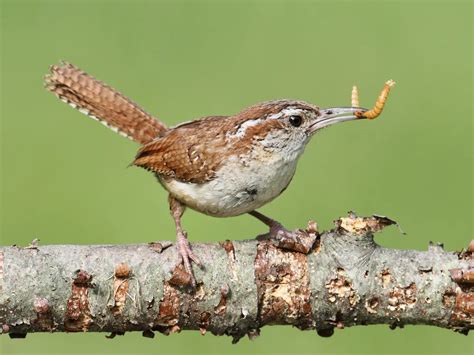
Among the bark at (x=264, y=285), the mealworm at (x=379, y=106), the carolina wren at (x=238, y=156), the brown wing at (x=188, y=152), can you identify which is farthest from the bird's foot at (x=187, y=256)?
the mealworm at (x=379, y=106)

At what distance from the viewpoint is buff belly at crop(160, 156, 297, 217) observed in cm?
459

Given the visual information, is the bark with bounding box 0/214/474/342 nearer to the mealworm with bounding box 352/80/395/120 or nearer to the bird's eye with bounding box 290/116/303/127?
the mealworm with bounding box 352/80/395/120

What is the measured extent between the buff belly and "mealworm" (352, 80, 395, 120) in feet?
1.41

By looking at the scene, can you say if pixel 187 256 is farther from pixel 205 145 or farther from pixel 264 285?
pixel 205 145

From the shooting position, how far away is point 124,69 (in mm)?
10484

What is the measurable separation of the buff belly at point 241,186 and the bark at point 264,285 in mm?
450

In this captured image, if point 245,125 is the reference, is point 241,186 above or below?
below

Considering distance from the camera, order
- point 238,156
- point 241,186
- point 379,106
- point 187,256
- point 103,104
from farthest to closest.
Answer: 1. point 103,104
2. point 238,156
3. point 241,186
4. point 379,106
5. point 187,256

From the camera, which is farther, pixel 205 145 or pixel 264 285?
pixel 205 145

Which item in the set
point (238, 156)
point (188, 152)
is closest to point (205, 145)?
point (188, 152)

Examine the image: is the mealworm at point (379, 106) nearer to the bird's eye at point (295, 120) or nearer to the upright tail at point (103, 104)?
the bird's eye at point (295, 120)

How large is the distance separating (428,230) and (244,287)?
172 inches

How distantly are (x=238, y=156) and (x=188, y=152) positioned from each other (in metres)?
0.31

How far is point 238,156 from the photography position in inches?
185
